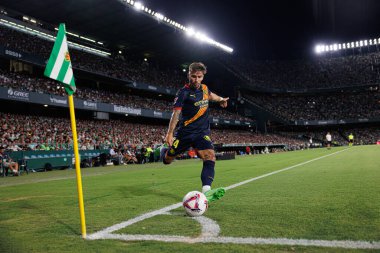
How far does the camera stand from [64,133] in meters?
29.8

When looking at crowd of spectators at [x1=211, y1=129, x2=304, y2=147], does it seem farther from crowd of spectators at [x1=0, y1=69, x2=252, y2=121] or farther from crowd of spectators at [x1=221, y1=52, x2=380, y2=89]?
crowd of spectators at [x1=221, y1=52, x2=380, y2=89]

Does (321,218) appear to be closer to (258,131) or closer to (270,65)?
(258,131)

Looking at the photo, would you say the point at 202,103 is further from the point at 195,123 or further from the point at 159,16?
the point at 159,16

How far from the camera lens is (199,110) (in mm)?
5336

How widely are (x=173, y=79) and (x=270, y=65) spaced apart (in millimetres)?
29774

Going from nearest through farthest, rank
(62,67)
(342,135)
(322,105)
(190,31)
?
(62,67), (190,31), (342,135), (322,105)

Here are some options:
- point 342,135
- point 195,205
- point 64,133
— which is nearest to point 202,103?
point 195,205

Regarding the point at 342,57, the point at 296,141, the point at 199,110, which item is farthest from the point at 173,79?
the point at 199,110

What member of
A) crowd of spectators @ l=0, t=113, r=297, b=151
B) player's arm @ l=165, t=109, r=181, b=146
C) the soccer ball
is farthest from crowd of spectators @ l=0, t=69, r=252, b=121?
the soccer ball

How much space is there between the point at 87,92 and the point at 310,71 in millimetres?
54371

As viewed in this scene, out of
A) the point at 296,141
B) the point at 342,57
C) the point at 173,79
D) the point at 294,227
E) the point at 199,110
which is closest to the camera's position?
the point at 294,227

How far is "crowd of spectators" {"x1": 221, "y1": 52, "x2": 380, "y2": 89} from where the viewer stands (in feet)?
227

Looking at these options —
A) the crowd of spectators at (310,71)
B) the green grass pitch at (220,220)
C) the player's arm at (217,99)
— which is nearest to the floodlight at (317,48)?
the crowd of spectators at (310,71)

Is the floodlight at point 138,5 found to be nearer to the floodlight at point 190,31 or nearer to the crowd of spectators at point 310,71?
the floodlight at point 190,31
